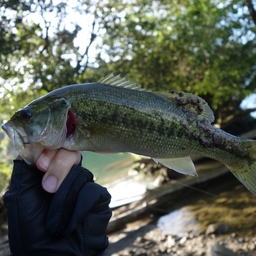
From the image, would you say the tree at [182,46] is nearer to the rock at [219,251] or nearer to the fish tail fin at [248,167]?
the rock at [219,251]

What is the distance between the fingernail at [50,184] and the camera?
74.8 inches

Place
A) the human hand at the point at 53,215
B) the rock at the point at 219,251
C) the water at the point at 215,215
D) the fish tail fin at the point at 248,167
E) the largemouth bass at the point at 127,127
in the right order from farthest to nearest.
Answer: the water at the point at 215,215 → the rock at the point at 219,251 → the fish tail fin at the point at 248,167 → the largemouth bass at the point at 127,127 → the human hand at the point at 53,215

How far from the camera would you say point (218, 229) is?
826 centimetres

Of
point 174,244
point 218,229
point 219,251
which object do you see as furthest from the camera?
point 218,229

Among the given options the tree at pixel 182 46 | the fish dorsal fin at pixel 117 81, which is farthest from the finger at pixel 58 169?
the tree at pixel 182 46

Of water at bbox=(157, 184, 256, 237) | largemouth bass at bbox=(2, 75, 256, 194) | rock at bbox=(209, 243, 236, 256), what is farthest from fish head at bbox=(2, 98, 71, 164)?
water at bbox=(157, 184, 256, 237)

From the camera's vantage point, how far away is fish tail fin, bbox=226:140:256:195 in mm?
2472

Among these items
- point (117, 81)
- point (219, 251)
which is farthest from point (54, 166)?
point (219, 251)

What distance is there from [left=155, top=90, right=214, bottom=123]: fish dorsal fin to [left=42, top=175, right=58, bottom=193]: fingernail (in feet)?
3.15

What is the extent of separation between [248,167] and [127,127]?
1.01 metres

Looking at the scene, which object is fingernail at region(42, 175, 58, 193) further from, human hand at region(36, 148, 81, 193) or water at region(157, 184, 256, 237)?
water at region(157, 184, 256, 237)

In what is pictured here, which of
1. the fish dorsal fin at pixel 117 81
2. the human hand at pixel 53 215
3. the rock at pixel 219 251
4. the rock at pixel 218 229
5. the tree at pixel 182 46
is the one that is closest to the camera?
the human hand at pixel 53 215

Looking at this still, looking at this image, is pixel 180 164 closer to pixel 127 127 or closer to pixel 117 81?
pixel 127 127

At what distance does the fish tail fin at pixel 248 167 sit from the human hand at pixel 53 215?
1077 millimetres
